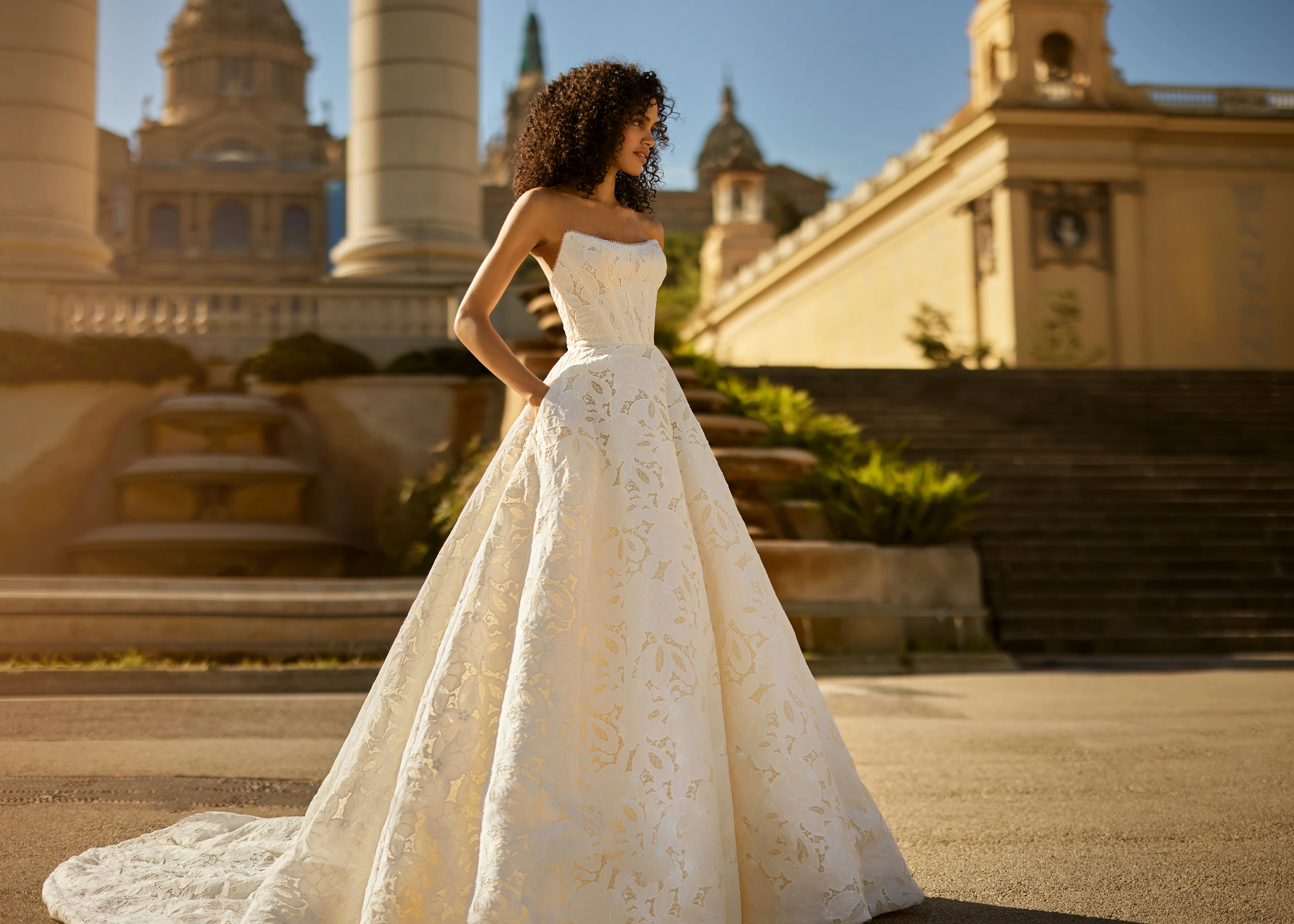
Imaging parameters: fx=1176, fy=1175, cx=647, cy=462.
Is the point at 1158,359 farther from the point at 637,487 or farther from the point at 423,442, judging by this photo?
the point at 637,487

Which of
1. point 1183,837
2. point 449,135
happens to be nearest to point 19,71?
point 449,135

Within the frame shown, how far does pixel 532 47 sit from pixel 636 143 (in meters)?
122

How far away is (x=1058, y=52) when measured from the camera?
2980 cm

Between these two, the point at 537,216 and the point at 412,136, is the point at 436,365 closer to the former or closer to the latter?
the point at 412,136

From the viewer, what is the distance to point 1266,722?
6156 millimetres

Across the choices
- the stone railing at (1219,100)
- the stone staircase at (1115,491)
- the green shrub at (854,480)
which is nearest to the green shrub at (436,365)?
the green shrub at (854,480)

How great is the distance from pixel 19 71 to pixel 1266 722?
1601 cm

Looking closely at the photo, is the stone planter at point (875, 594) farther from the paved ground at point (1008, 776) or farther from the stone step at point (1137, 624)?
the paved ground at point (1008, 776)

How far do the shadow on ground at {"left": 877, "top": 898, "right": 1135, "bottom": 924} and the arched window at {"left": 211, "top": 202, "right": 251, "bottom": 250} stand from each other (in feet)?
265

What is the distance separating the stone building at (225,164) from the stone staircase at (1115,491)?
54.8 m

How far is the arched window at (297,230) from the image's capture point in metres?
78.5

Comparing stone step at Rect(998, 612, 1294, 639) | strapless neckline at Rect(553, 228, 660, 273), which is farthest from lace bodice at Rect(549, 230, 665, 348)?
stone step at Rect(998, 612, 1294, 639)

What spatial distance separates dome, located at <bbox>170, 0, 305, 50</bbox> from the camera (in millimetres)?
92188

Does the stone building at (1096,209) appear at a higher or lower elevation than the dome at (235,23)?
lower
